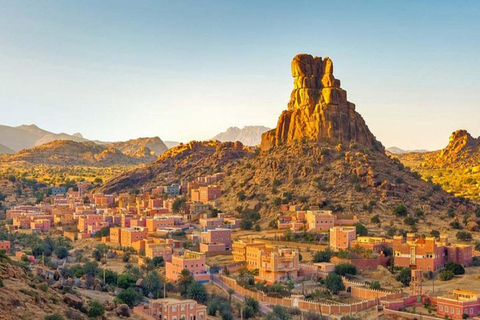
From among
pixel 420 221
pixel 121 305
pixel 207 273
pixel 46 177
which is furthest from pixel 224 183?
pixel 46 177

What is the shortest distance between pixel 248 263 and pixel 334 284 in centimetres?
756

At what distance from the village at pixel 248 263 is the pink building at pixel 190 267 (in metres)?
0.07

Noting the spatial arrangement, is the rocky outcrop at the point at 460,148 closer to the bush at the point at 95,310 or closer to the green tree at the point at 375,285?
the green tree at the point at 375,285

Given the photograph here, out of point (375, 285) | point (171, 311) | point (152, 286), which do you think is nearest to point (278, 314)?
point (171, 311)

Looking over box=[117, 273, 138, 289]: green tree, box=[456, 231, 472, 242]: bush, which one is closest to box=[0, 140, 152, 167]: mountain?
box=[117, 273, 138, 289]: green tree

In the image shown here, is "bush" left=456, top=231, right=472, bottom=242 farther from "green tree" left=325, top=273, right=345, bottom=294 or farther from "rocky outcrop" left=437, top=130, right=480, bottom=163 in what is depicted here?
"rocky outcrop" left=437, top=130, right=480, bottom=163

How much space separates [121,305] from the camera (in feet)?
107

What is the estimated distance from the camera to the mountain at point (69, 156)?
16138 cm

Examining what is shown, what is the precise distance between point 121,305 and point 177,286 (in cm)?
1019

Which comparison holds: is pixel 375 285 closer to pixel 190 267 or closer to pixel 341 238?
pixel 341 238

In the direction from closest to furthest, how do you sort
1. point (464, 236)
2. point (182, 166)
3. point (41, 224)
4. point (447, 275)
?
1. point (447, 275)
2. point (464, 236)
3. point (41, 224)
4. point (182, 166)

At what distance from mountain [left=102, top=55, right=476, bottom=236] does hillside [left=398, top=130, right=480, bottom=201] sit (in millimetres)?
30815

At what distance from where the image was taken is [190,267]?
1735 inches

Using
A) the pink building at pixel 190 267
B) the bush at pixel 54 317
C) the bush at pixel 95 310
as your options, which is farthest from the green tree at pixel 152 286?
the bush at pixel 54 317
